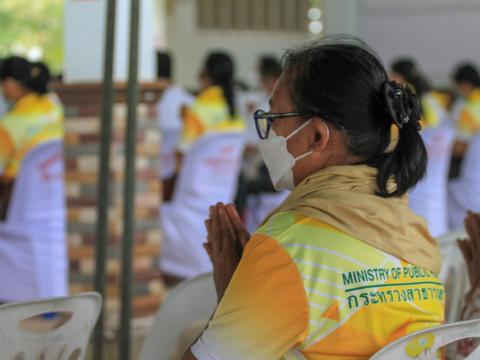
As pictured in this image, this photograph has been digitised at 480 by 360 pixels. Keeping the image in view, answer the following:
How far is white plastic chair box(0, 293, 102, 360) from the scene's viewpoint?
1735 mm

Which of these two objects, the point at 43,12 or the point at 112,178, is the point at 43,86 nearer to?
the point at 112,178

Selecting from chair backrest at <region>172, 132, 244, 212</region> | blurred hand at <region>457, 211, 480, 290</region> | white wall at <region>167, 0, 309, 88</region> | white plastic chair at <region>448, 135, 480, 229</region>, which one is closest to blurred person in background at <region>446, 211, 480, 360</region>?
blurred hand at <region>457, 211, 480, 290</region>

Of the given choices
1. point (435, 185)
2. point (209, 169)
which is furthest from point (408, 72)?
point (209, 169)

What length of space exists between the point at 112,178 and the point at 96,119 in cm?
27

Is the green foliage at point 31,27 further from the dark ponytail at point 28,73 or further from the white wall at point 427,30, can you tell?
the dark ponytail at point 28,73

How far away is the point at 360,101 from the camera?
5.28 feet

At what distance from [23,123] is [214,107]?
4.52 ft

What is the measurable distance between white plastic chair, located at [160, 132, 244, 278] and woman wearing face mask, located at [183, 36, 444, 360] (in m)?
3.09

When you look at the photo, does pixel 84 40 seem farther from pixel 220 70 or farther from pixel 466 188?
pixel 466 188

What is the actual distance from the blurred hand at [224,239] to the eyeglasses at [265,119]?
158mm

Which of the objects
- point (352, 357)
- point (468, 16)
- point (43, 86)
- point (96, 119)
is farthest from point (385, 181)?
point (468, 16)

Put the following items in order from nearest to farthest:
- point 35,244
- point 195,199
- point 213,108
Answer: point 35,244 → point 195,199 → point 213,108

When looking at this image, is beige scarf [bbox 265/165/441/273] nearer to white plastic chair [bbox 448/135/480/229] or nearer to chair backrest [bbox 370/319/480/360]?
chair backrest [bbox 370/319/480/360]

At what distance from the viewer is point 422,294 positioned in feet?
5.26
